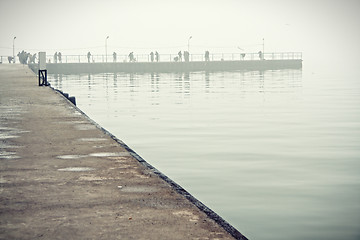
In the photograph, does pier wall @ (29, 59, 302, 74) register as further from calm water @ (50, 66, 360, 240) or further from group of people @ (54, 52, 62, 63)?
calm water @ (50, 66, 360, 240)

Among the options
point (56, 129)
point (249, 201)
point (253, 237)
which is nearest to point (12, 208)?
point (253, 237)

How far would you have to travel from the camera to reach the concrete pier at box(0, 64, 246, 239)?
14.7ft

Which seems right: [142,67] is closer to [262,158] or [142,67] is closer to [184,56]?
[184,56]

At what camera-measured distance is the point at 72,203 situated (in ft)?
17.4

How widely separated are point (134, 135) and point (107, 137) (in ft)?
22.6

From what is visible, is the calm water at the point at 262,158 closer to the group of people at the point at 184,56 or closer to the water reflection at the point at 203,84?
the water reflection at the point at 203,84

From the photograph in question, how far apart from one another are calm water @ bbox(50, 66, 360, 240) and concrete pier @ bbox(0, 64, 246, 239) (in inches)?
64.6

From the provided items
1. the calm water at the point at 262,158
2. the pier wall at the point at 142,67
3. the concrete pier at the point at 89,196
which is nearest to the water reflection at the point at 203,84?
the calm water at the point at 262,158

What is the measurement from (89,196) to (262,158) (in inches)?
272

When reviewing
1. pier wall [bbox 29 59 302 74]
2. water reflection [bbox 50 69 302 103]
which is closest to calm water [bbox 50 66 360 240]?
water reflection [bbox 50 69 302 103]

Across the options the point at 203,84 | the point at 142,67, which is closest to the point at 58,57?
the point at 142,67

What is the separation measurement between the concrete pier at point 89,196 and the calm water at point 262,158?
1.64 m

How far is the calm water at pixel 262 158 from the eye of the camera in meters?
7.48

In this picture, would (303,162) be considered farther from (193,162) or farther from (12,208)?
(12,208)
